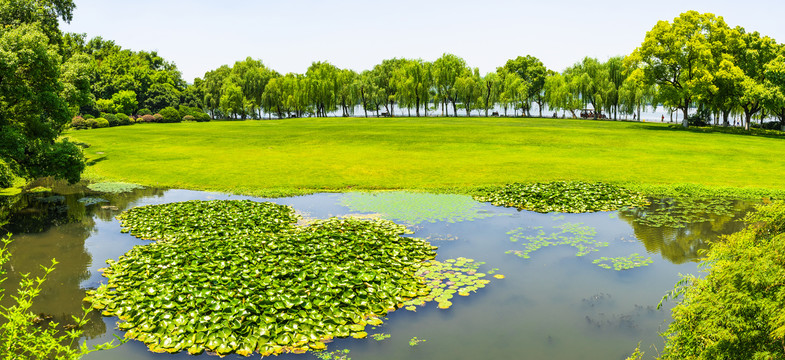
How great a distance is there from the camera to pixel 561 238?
61.8 feet

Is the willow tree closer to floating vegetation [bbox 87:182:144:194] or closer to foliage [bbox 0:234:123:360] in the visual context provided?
floating vegetation [bbox 87:182:144:194]

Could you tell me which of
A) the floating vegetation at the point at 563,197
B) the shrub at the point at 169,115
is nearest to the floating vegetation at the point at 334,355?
the floating vegetation at the point at 563,197

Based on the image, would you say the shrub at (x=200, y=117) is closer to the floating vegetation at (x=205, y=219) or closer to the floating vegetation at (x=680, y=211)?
the floating vegetation at (x=205, y=219)

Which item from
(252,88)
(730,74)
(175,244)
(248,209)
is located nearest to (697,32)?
(730,74)

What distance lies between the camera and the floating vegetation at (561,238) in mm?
17562

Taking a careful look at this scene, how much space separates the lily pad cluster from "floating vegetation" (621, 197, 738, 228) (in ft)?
38.1

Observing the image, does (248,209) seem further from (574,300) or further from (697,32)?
(697,32)

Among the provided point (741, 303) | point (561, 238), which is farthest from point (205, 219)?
point (741, 303)

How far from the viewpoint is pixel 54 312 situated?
12.6 meters

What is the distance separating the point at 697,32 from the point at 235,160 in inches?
2569

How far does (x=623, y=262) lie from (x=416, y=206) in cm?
1086

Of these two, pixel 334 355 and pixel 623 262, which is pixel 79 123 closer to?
pixel 334 355

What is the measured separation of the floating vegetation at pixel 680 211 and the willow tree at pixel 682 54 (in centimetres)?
4593

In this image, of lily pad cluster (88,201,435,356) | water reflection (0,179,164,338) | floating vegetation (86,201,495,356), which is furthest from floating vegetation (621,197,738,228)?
water reflection (0,179,164,338)
